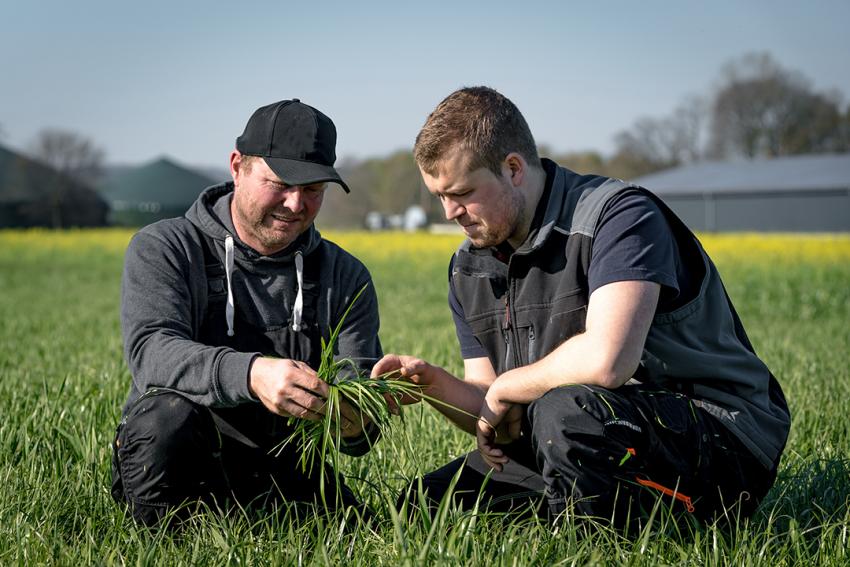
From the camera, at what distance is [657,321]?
3.22m

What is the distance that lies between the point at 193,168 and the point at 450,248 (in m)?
62.1

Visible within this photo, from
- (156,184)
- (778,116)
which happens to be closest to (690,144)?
(778,116)

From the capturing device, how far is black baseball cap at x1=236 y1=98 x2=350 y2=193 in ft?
11.6

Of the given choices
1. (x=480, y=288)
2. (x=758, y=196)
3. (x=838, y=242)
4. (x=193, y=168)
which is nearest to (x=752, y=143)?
(x=758, y=196)

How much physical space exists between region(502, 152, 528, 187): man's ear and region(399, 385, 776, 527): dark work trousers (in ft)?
2.44

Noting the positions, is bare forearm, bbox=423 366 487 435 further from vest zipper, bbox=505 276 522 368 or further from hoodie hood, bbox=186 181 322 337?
hoodie hood, bbox=186 181 322 337

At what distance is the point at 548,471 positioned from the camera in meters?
3.06

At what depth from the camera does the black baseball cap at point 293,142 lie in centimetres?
352

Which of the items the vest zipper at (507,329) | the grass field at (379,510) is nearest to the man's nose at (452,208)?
the vest zipper at (507,329)

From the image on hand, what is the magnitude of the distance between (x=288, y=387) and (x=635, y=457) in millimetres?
1090

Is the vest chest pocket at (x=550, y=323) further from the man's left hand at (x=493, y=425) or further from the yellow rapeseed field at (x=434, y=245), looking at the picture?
the yellow rapeseed field at (x=434, y=245)

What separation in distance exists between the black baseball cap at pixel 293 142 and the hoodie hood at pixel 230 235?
27cm

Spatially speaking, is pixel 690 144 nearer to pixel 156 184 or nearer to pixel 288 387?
pixel 156 184

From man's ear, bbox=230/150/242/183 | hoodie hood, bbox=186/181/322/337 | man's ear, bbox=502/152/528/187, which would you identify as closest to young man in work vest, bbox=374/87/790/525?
man's ear, bbox=502/152/528/187
